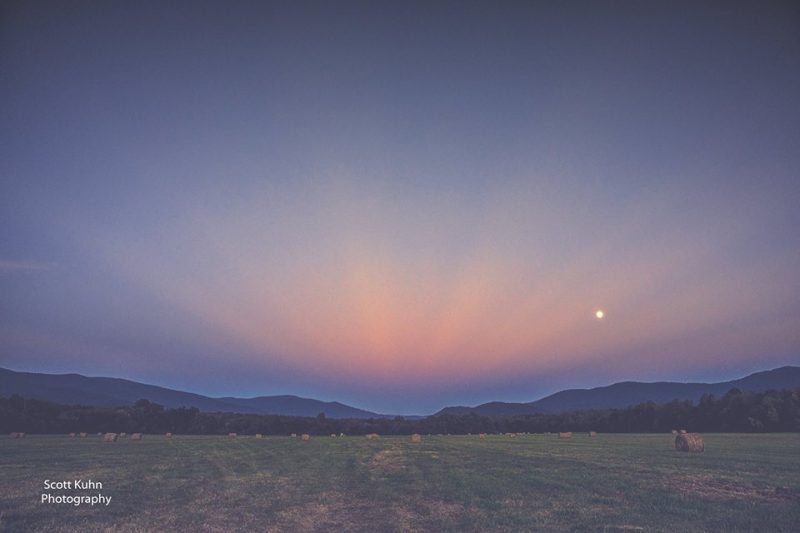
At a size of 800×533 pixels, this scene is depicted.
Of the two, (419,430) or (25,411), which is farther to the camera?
(419,430)

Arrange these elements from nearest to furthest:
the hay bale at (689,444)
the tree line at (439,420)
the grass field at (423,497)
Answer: the grass field at (423,497) → the hay bale at (689,444) → the tree line at (439,420)

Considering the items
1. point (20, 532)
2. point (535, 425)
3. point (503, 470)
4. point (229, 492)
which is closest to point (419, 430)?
point (535, 425)

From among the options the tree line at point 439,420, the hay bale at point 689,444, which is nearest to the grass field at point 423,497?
the hay bale at point 689,444

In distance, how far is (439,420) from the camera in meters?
116

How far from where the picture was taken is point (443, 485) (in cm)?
1914

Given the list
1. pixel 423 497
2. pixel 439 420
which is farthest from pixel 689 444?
pixel 439 420

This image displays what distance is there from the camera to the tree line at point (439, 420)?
76938 millimetres

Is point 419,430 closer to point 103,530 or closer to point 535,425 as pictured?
point 535,425

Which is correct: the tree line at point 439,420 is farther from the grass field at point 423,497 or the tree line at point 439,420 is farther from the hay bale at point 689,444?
the grass field at point 423,497

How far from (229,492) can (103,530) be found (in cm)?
647

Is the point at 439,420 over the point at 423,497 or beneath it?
over

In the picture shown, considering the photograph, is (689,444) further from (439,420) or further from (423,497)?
(439,420)

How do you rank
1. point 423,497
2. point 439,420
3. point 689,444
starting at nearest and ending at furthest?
point 423,497 < point 689,444 < point 439,420

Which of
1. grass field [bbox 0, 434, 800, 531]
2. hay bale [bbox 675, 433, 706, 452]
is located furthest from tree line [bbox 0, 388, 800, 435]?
grass field [bbox 0, 434, 800, 531]
